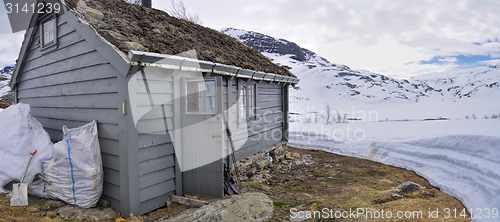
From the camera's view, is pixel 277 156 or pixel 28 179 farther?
pixel 277 156

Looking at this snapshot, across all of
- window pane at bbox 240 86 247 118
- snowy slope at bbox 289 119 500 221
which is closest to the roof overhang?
window pane at bbox 240 86 247 118

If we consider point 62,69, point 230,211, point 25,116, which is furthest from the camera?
point 62,69

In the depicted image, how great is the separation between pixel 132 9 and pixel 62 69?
219 cm

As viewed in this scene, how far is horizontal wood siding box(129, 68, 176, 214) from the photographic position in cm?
436

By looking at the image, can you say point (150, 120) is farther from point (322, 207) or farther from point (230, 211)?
point (322, 207)

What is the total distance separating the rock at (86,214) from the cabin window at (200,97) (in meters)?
2.21

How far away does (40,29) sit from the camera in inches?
243

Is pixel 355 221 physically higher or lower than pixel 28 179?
lower

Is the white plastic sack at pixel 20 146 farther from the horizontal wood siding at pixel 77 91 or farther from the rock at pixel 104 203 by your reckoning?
the rock at pixel 104 203

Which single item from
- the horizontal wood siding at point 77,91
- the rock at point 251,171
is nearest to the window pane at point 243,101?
the rock at point 251,171

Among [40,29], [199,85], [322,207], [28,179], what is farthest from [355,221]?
[40,29]

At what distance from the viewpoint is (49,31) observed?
19.5 ft

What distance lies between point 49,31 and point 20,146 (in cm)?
281

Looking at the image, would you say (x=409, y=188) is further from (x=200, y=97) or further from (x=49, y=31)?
(x=49, y=31)
